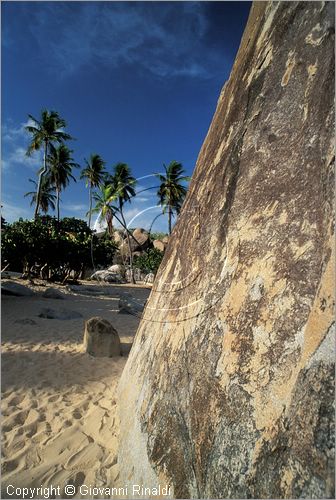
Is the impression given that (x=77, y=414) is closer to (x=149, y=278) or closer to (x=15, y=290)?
(x=15, y=290)

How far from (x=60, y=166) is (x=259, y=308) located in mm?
39451

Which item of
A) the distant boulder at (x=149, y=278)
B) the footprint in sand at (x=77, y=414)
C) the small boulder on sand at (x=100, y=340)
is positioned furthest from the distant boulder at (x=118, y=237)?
the footprint in sand at (x=77, y=414)

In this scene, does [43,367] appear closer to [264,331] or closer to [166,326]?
[166,326]

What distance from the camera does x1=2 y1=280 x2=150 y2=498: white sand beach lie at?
9.12 feet

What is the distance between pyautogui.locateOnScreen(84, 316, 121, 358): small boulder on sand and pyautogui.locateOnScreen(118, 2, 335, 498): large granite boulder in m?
3.38

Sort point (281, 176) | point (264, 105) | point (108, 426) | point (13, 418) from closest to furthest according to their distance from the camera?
point (281, 176)
point (264, 105)
point (108, 426)
point (13, 418)

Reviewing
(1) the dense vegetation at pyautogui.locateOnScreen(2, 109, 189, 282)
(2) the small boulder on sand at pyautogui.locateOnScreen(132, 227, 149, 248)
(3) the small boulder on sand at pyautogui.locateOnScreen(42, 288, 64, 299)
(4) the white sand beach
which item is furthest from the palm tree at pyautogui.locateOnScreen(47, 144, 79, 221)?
(4) the white sand beach

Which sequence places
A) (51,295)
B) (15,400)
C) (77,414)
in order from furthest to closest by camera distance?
(51,295), (15,400), (77,414)

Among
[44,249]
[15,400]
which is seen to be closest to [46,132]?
[44,249]

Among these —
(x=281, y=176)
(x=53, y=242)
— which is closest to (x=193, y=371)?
(x=281, y=176)

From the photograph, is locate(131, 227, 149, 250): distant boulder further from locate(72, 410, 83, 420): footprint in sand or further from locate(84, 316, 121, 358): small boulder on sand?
locate(72, 410, 83, 420): footprint in sand

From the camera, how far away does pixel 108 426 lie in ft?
11.3

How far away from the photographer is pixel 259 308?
1.91 metres

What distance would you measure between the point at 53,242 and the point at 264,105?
62.2 ft
